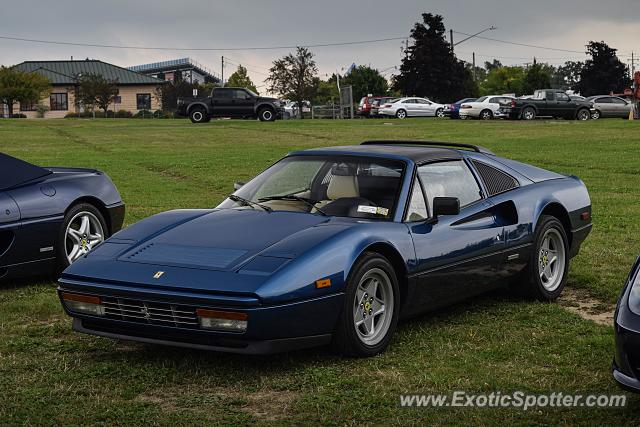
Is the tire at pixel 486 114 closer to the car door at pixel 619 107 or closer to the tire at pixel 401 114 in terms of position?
the car door at pixel 619 107

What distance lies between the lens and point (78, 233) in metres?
8.07

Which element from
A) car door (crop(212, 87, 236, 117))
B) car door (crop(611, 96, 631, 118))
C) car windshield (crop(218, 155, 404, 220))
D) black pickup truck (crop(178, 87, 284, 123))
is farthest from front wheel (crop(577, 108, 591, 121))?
car windshield (crop(218, 155, 404, 220))

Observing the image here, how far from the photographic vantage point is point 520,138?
96.7ft

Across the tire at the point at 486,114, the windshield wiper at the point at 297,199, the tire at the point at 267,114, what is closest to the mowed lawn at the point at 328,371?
the windshield wiper at the point at 297,199

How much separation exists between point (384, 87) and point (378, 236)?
83.6 metres

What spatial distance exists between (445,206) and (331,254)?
105 centimetres

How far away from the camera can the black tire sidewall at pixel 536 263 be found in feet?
23.1

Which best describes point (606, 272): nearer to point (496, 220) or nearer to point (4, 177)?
point (496, 220)

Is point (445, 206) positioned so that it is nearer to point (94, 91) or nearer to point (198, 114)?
point (198, 114)

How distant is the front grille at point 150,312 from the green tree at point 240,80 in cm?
8929

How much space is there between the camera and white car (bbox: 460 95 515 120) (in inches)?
1751

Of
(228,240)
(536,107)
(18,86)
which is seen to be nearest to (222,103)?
(536,107)

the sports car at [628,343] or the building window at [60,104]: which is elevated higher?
the building window at [60,104]

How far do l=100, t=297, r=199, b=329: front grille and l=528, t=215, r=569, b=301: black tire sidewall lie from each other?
9.48 ft
